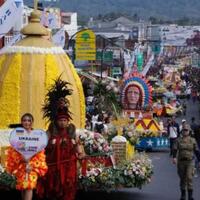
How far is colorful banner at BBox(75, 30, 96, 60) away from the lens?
44.9m

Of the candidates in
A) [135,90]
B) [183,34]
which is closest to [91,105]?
[135,90]

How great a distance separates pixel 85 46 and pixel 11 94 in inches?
1159

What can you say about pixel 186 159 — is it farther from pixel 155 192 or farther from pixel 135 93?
pixel 135 93

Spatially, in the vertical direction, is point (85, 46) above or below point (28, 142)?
above

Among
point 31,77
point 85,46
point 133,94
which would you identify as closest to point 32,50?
point 31,77

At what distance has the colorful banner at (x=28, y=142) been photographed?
36.6 feet

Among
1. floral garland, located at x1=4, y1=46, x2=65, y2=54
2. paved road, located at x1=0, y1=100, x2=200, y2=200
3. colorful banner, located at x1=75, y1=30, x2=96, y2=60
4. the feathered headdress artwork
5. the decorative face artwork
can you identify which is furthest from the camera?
colorful banner, located at x1=75, y1=30, x2=96, y2=60

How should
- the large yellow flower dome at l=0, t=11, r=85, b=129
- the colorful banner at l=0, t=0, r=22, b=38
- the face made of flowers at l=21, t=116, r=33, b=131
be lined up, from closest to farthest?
the face made of flowers at l=21, t=116, r=33, b=131 → the large yellow flower dome at l=0, t=11, r=85, b=129 → the colorful banner at l=0, t=0, r=22, b=38

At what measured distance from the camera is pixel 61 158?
469 inches

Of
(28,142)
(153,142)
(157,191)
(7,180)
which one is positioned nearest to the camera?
(28,142)

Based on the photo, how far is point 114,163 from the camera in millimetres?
15773

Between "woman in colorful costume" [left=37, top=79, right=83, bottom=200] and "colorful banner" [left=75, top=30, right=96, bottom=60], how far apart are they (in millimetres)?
32611

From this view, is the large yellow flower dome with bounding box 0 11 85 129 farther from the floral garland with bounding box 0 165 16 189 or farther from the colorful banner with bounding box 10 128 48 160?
the colorful banner with bounding box 10 128 48 160

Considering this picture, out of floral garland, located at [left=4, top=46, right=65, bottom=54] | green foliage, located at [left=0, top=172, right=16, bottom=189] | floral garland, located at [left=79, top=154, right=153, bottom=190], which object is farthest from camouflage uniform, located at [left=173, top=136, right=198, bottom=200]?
green foliage, located at [left=0, top=172, right=16, bottom=189]
